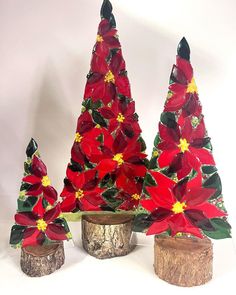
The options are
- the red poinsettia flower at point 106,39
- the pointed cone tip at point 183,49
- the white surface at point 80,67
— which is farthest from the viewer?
the white surface at point 80,67

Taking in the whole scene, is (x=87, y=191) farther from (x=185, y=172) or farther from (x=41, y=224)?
(x=185, y=172)

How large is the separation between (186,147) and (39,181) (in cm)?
36

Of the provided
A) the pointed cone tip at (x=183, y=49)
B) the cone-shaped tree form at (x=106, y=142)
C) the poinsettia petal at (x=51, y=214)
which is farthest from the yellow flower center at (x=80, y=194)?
the pointed cone tip at (x=183, y=49)

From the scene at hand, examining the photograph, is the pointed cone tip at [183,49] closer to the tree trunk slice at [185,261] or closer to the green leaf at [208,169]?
the green leaf at [208,169]

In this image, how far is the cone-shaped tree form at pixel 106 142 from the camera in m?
1.30

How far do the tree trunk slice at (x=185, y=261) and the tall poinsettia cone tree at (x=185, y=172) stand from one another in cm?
4

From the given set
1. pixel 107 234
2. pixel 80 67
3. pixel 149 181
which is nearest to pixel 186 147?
pixel 149 181

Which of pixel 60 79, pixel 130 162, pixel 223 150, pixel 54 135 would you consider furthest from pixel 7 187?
pixel 223 150

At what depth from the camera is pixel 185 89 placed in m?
1.16

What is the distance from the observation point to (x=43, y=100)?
1617 mm

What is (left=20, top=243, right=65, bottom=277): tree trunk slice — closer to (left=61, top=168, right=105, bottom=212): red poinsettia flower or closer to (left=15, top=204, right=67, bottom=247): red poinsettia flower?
(left=15, top=204, right=67, bottom=247): red poinsettia flower

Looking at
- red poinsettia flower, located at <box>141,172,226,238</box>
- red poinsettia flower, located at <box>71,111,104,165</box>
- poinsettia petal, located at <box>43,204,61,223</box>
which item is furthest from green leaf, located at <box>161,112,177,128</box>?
poinsettia petal, located at <box>43,204,61,223</box>

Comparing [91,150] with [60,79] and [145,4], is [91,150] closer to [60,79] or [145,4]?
[60,79]

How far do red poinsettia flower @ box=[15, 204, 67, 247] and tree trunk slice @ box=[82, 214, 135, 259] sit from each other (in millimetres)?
109
